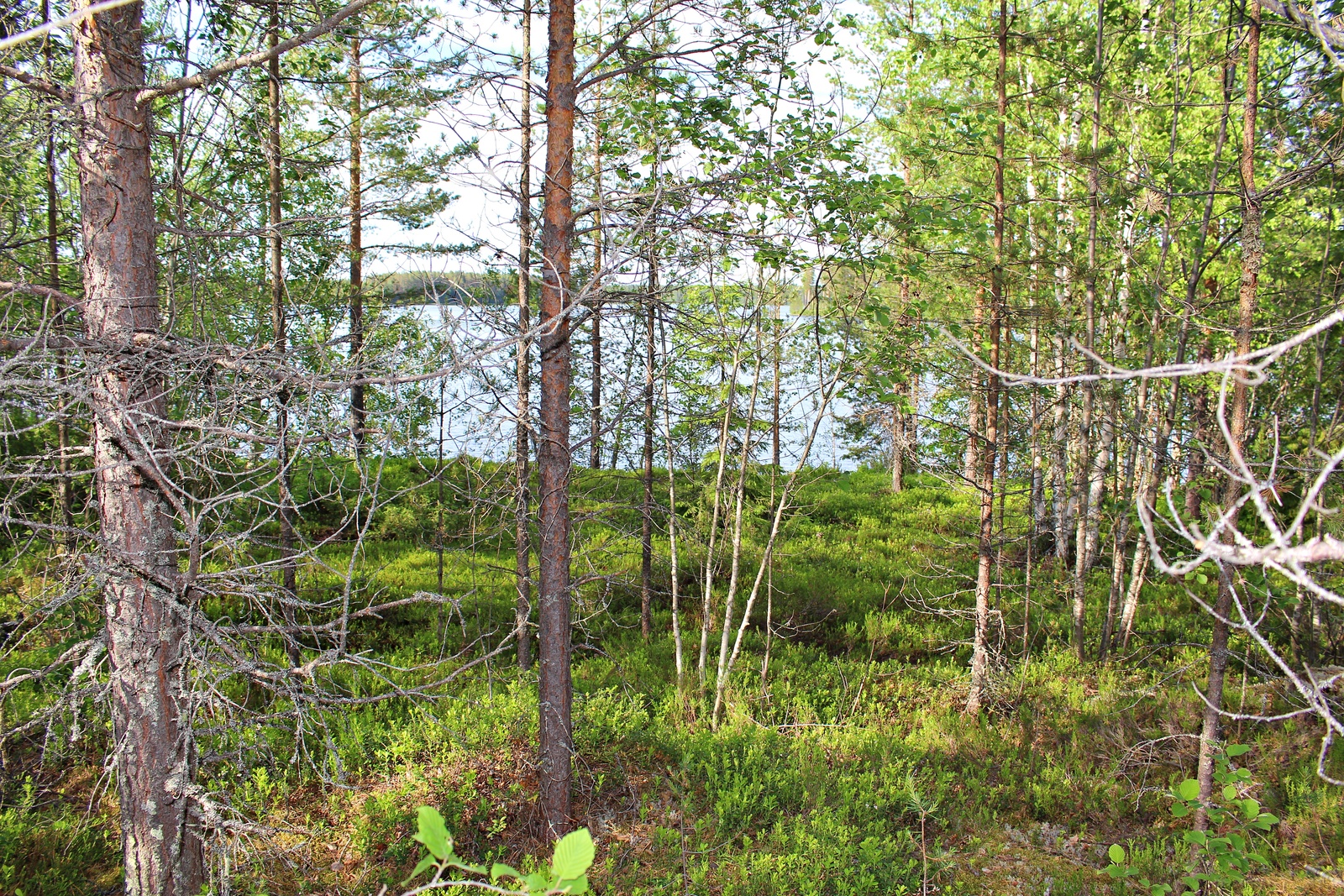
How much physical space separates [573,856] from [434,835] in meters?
0.28

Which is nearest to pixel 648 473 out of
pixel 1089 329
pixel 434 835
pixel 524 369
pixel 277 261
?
pixel 524 369

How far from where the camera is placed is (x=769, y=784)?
21.0 ft

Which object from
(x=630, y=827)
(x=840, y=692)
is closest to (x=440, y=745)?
(x=630, y=827)

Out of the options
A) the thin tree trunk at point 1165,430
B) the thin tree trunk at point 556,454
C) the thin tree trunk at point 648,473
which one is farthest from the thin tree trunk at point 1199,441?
the thin tree trunk at point 648,473

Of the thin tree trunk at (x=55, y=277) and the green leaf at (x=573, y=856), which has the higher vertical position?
the thin tree trunk at (x=55, y=277)

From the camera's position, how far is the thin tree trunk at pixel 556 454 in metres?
5.32

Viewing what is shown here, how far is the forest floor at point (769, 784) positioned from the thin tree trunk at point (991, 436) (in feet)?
0.82

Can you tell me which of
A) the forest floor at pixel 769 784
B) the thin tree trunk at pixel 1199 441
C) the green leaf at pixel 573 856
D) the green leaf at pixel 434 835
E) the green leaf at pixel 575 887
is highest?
the thin tree trunk at pixel 1199 441

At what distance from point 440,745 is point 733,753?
2.62 metres

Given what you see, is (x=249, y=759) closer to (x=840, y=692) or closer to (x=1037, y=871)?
(x=840, y=692)

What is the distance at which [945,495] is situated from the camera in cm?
1825

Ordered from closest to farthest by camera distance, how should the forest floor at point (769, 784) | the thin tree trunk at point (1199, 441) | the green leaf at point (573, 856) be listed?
the green leaf at point (573, 856) → the forest floor at point (769, 784) → the thin tree trunk at point (1199, 441)

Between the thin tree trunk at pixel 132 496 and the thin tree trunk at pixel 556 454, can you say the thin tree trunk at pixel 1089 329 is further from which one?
the thin tree trunk at pixel 132 496

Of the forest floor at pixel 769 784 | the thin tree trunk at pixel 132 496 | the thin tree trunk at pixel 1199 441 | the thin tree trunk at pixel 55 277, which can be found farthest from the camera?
the thin tree trunk at pixel 1199 441
